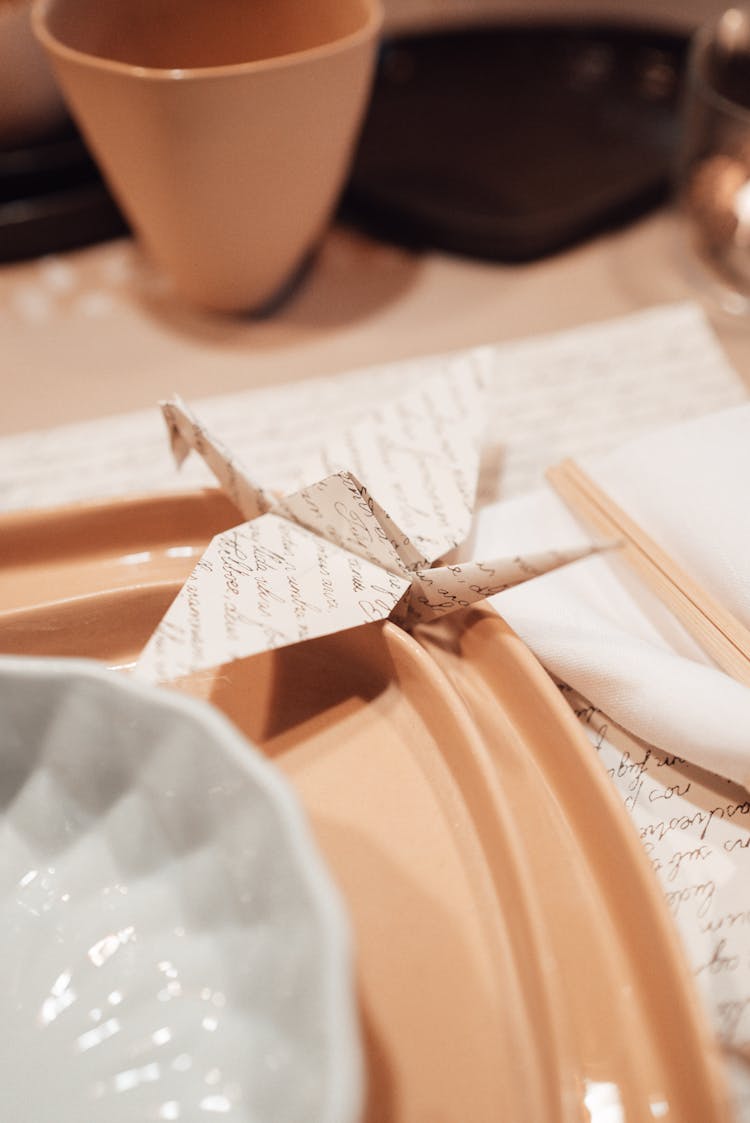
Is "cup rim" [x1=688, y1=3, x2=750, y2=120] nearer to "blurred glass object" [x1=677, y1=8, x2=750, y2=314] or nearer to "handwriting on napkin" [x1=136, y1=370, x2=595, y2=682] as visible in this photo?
"blurred glass object" [x1=677, y1=8, x2=750, y2=314]

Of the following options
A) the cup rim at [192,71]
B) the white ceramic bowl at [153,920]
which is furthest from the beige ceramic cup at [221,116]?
the white ceramic bowl at [153,920]

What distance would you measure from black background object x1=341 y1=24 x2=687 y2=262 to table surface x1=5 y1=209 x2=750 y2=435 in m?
0.02

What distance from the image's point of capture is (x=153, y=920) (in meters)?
0.19

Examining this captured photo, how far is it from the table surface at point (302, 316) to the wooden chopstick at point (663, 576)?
114 mm

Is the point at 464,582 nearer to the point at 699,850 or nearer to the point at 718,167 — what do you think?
the point at 699,850

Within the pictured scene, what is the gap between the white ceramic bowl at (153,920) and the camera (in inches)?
6.1

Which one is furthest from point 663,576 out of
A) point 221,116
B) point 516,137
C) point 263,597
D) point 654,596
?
point 516,137

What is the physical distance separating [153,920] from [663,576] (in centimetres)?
17

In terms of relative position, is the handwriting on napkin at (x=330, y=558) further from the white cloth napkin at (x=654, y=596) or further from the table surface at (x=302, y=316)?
the table surface at (x=302, y=316)

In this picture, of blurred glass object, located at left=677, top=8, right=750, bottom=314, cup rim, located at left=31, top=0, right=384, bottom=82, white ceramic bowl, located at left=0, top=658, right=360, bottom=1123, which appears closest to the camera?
white ceramic bowl, located at left=0, top=658, right=360, bottom=1123

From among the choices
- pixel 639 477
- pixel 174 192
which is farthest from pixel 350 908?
pixel 174 192

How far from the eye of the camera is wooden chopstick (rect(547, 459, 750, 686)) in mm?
237

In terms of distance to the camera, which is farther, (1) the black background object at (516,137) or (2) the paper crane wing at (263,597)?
(1) the black background object at (516,137)

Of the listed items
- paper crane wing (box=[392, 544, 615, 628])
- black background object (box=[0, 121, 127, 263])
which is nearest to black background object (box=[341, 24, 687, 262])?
black background object (box=[0, 121, 127, 263])
